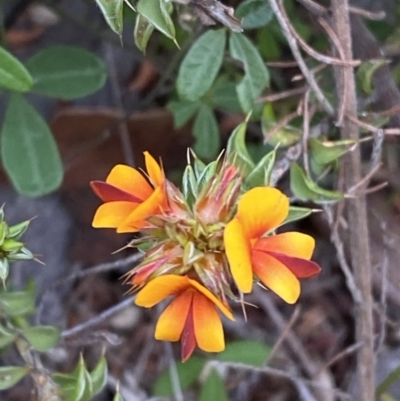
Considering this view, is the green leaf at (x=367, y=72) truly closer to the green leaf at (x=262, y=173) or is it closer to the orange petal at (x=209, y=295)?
the green leaf at (x=262, y=173)

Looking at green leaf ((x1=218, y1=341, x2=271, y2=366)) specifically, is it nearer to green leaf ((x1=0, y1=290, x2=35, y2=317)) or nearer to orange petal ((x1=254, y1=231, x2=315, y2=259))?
green leaf ((x1=0, y1=290, x2=35, y2=317))

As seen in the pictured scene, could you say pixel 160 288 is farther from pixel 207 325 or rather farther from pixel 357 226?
pixel 357 226

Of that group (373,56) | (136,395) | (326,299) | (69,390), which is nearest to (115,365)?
(136,395)

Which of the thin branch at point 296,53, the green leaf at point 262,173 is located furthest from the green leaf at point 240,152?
the thin branch at point 296,53

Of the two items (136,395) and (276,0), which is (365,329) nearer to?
(276,0)

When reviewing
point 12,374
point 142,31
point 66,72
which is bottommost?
point 12,374

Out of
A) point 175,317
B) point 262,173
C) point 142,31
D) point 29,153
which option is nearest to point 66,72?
point 29,153
